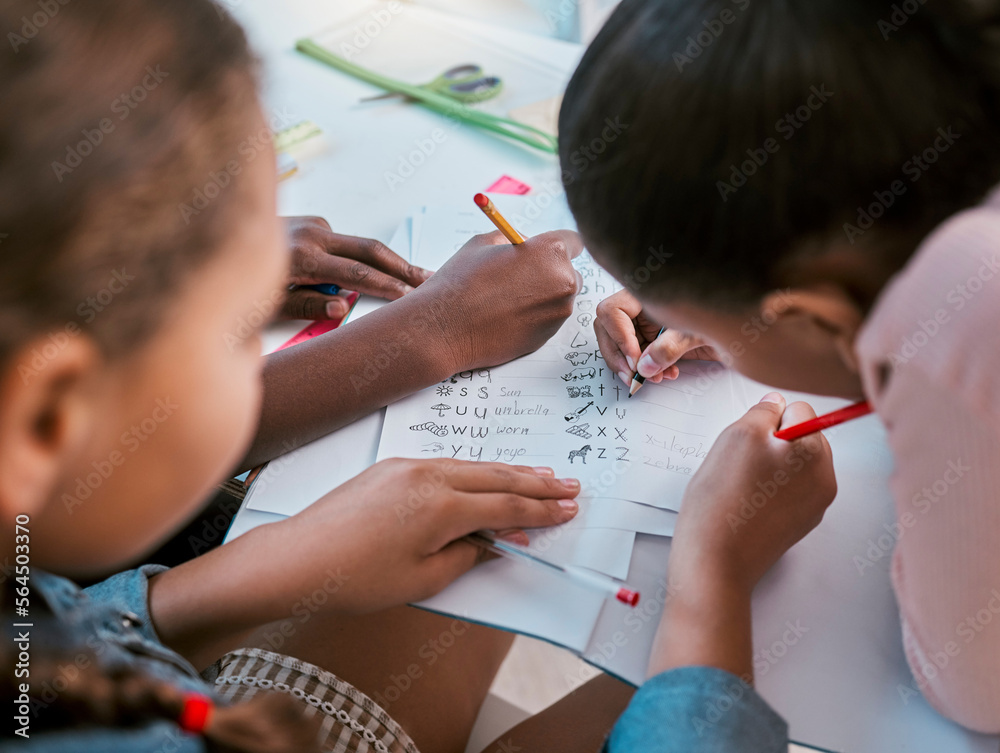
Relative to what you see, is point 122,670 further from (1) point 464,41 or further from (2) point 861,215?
(1) point 464,41

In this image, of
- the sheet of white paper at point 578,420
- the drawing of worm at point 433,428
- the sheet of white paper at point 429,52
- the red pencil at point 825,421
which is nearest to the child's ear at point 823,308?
the red pencil at point 825,421

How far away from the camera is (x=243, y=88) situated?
363 millimetres

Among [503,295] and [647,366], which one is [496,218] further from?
[647,366]

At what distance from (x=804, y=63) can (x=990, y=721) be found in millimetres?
394

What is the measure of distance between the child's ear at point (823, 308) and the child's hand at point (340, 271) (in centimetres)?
46

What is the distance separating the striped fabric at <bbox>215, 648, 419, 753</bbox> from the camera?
55 centimetres

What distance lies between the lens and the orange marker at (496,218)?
2.28 feet

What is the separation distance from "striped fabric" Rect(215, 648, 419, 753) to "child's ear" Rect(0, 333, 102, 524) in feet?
0.93

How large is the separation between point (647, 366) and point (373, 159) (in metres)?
0.54

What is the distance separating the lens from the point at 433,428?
66cm

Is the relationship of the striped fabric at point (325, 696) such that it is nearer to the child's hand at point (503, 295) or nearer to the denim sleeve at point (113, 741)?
the denim sleeve at point (113, 741)

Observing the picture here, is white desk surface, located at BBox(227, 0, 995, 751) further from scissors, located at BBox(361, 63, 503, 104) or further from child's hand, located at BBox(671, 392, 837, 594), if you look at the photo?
child's hand, located at BBox(671, 392, 837, 594)

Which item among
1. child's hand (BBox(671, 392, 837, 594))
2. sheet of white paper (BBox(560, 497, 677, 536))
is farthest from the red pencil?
sheet of white paper (BBox(560, 497, 677, 536))

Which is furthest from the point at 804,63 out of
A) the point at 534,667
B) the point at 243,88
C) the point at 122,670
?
the point at 534,667
